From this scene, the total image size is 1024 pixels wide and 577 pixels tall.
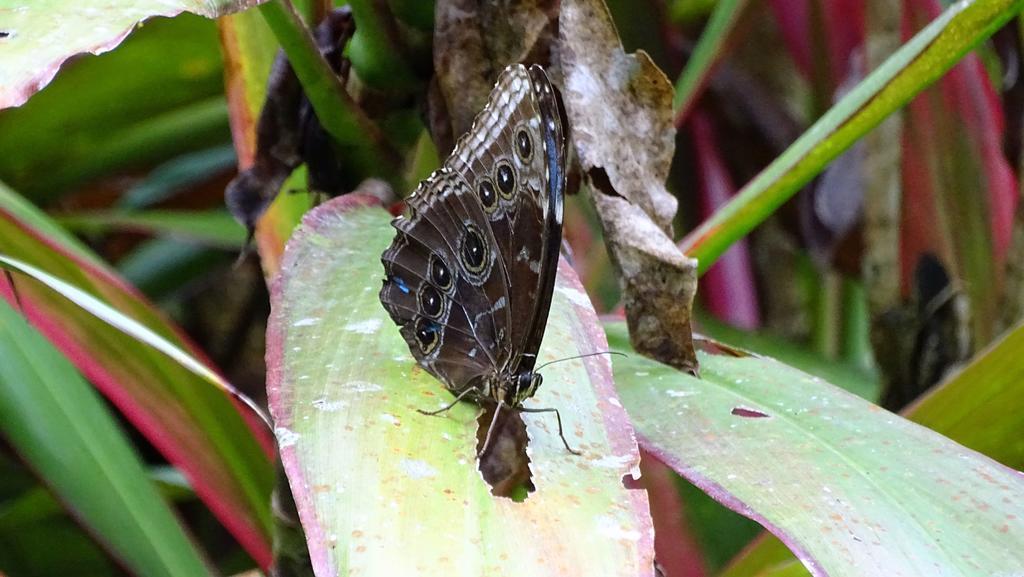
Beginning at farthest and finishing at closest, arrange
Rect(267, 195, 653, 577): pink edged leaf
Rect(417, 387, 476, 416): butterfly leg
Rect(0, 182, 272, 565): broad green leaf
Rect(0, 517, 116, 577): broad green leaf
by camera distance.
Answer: Rect(0, 517, 116, 577): broad green leaf → Rect(0, 182, 272, 565): broad green leaf → Rect(417, 387, 476, 416): butterfly leg → Rect(267, 195, 653, 577): pink edged leaf

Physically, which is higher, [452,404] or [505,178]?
[505,178]

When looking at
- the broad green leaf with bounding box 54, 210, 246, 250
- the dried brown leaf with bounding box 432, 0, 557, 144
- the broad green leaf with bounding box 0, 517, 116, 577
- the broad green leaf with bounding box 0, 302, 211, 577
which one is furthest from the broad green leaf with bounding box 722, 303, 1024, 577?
the broad green leaf with bounding box 54, 210, 246, 250

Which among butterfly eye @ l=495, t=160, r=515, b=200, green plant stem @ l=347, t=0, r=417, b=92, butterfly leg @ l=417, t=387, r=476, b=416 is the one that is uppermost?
green plant stem @ l=347, t=0, r=417, b=92

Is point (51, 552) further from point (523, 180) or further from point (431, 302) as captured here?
point (523, 180)

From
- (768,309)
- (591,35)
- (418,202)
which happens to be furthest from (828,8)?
(418,202)

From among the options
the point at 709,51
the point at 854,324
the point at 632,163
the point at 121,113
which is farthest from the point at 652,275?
the point at 854,324

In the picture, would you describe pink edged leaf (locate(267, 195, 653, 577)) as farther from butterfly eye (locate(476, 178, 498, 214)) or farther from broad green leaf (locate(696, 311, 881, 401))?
broad green leaf (locate(696, 311, 881, 401))

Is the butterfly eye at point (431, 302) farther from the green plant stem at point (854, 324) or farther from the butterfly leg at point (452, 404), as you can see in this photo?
the green plant stem at point (854, 324)
